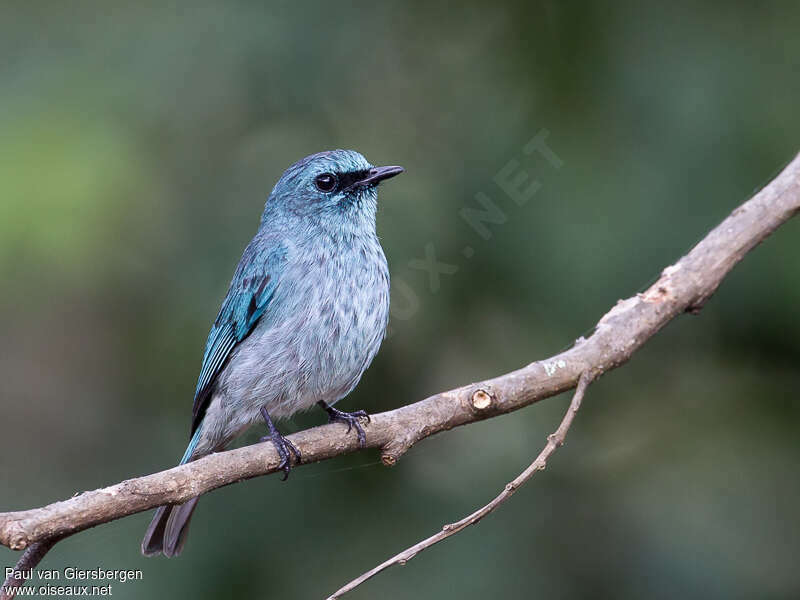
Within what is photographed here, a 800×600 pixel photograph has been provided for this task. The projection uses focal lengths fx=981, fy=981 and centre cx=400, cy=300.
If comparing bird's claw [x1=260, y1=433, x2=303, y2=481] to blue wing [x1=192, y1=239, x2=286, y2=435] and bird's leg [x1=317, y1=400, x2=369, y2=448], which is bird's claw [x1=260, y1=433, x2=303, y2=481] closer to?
bird's leg [x1=317, y1=400, x2=369, y2=448]

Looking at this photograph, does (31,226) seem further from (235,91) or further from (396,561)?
(396,561)

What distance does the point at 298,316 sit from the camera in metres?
3.86

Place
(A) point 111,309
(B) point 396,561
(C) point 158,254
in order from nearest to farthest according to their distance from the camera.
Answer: (B) point 396,561 → (C) point 158,254 → (A) point 111,309

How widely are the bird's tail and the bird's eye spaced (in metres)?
1.41

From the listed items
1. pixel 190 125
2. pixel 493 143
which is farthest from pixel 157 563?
pixel 493 143

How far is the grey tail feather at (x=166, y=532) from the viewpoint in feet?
12.6

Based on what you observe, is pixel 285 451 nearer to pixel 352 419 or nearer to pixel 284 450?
pixel 284 450

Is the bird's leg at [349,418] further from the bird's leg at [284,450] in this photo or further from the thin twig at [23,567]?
the thin twig at [23,567]

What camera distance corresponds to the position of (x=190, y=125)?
437 centimetres

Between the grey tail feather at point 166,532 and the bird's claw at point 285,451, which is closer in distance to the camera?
the bird's claw at point 285,451

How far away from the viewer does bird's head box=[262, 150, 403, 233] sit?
4.20 m

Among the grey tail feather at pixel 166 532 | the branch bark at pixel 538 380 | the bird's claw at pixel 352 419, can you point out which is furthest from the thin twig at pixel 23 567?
the bird's claw at pixel 352 419

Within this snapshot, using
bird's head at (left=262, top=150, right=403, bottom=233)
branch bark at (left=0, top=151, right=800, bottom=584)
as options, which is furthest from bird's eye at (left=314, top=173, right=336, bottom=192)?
branch bark at (left=0, top=151, right=800, bottom=584)

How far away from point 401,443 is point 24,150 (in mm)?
1903
